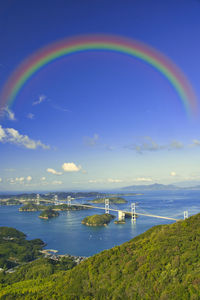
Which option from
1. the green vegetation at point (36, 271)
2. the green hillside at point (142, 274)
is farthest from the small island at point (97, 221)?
the green hillside at point (142, 274)

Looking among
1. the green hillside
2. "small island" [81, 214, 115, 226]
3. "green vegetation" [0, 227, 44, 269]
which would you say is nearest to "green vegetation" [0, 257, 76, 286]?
"green vegetation" [0, 227, 44, 269]

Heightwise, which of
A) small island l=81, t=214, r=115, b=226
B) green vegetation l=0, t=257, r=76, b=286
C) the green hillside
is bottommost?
small island l=81, t=214, r=115, b=226

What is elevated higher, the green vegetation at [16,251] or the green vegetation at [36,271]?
the green vegetation at [36,271]

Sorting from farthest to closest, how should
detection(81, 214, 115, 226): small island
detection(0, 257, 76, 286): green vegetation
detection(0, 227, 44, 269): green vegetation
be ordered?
detection(81, 214, 115, 226): small island, detection(0, 227, 44, 269): green vegetation, detection(0, 257, 76, 286): green vegetation

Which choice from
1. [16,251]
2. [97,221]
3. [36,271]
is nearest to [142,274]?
[36,271]

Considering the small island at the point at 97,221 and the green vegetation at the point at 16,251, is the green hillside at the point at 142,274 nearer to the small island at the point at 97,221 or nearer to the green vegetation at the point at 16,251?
the green vegetation at the point at 16,251

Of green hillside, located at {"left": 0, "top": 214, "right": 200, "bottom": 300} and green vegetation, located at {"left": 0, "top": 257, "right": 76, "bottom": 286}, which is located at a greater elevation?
green hillside, located at {"left": 0, "top": 214, "right": 200, "bottom": 300}

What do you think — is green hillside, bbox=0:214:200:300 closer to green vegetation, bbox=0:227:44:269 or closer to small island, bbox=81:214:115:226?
green vegetation, bbox=0:227:44:269
